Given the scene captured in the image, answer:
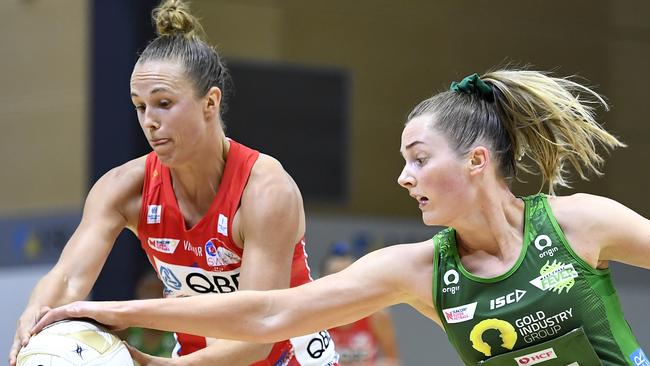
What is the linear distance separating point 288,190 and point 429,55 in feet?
21.0

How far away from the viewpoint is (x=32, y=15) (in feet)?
28.2

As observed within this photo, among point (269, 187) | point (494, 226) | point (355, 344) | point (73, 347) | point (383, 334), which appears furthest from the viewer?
point (383, 334)

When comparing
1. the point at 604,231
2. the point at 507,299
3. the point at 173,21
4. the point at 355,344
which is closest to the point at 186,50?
the point at 173,21

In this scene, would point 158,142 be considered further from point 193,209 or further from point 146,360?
point 146,360

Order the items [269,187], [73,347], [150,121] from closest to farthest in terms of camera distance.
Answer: [73,347], [150,121], [269,187]

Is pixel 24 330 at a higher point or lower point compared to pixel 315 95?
higher

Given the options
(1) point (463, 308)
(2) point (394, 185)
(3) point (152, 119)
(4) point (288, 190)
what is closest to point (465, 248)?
(1) point (463, 308)

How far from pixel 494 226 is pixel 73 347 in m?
1.08

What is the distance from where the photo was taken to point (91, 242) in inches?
139

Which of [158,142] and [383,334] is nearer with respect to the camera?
[158,142]

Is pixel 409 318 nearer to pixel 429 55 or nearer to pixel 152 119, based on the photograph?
pixel 429 55

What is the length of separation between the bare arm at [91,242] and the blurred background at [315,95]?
403cm

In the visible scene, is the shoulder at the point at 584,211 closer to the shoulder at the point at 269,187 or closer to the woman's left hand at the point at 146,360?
the shoulder at the point at 269,187

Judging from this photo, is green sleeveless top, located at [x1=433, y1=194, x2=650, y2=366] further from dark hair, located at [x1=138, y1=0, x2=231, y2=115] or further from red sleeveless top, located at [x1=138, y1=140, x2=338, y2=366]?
dark hair, located at [x1=138, y1=0, x2=231, y2=115]
